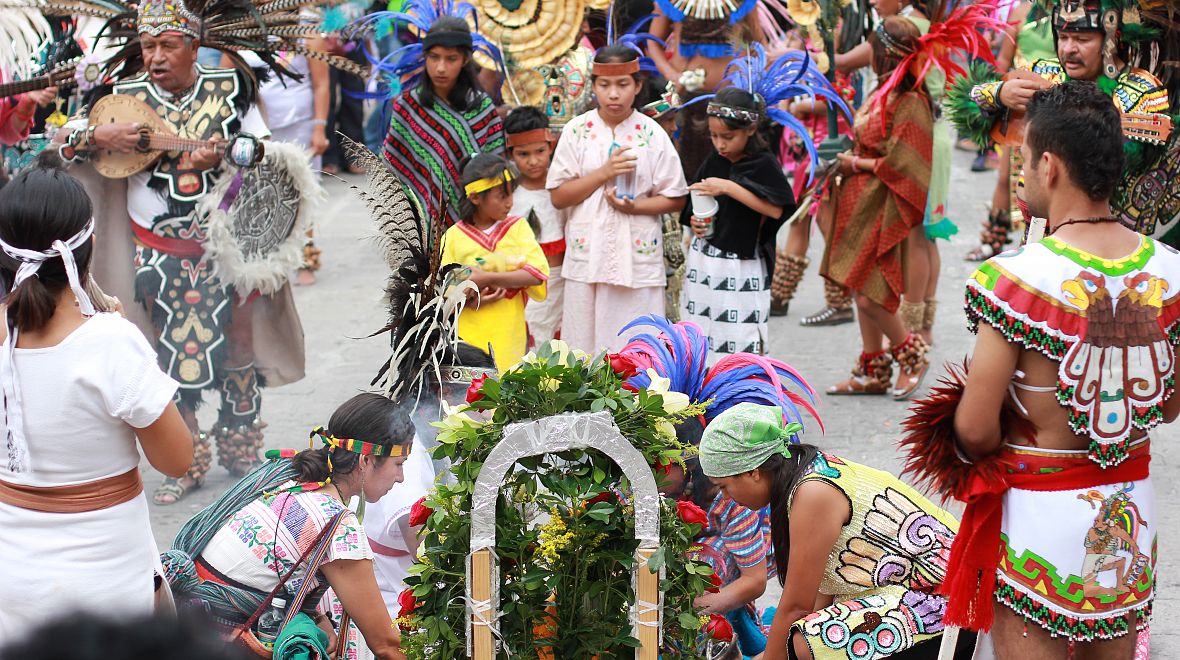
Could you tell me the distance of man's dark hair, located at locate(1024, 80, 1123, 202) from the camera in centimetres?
272

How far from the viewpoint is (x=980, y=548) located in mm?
2896

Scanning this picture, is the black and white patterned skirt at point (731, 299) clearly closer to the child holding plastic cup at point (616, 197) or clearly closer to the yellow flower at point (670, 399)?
the child holding plastic cup at point (616, 197)

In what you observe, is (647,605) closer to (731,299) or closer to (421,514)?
(421,514)

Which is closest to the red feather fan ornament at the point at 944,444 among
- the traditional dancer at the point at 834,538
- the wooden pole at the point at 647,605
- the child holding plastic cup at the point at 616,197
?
the traditional dancer at the point at 834,538

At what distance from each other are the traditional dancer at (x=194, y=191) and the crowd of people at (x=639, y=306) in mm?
14

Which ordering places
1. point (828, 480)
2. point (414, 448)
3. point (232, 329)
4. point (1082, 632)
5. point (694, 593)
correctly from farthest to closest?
point (232, 329)
point (414, 448)
point (828, 480)
point (694, 593)
point (1082, 632)

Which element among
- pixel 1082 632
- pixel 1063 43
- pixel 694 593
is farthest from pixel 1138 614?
pixel 1063 43

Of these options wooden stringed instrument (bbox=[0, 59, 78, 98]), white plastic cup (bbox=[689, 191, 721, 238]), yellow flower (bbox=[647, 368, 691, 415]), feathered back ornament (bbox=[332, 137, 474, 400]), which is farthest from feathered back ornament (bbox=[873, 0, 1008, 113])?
wooden stringed instrument (bbox=[0, 59, 78, 98])

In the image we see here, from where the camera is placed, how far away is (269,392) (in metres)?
7.00

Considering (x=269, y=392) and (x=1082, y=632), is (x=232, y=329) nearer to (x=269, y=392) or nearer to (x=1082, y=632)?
(x=269, y=392)

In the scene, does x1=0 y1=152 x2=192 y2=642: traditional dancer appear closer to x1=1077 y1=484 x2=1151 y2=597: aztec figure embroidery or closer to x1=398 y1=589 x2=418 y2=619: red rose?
x1=398 y1=589 x2=418 y2=619: red rose

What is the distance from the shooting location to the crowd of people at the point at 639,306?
2.76 metres

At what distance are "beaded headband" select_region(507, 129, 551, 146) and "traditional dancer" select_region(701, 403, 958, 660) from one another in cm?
301

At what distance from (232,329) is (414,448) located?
2.04 m
